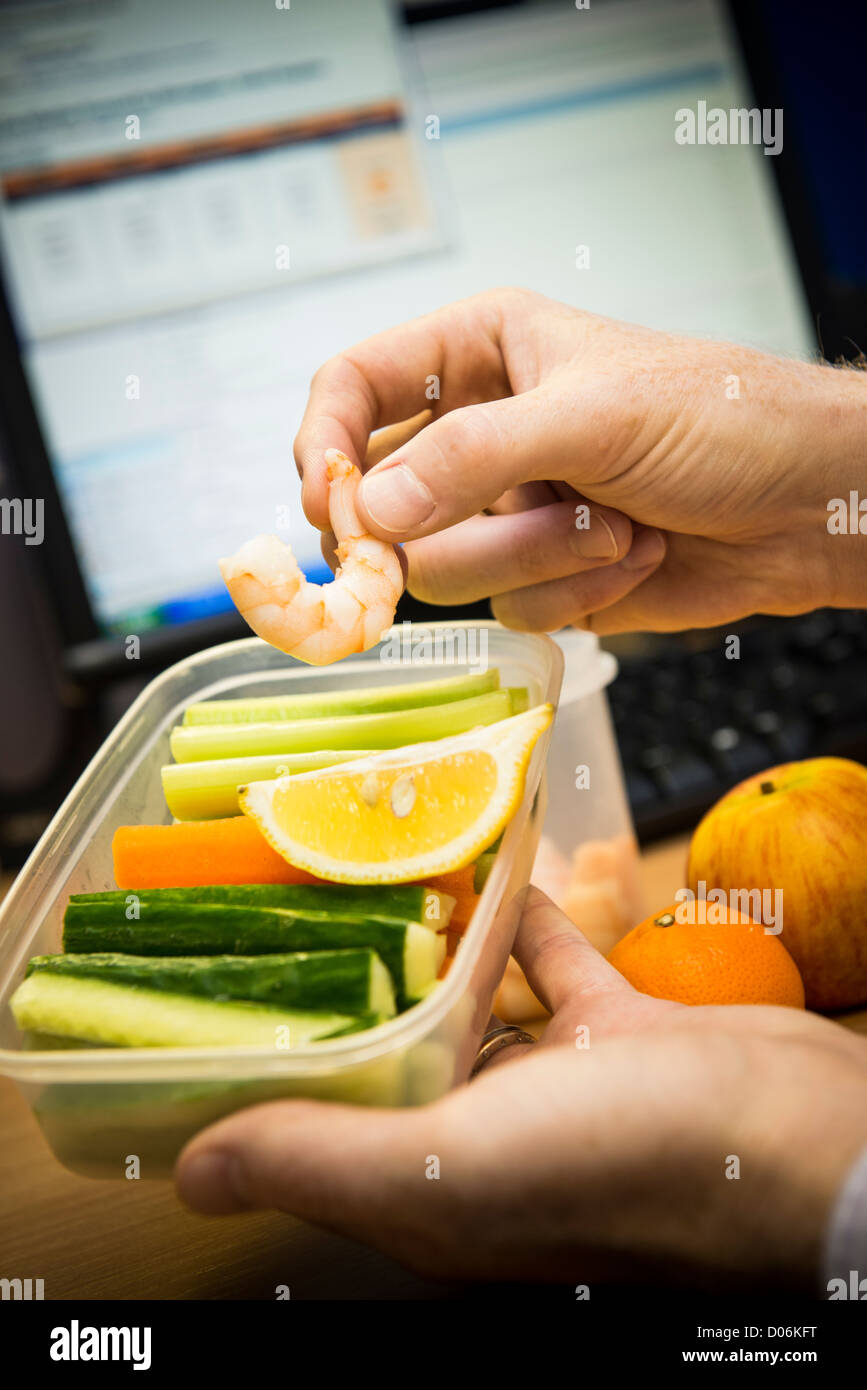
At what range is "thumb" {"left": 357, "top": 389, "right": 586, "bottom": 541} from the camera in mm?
648

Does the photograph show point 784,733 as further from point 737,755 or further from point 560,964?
point 560,964

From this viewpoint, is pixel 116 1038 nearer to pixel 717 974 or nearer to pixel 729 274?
pixel 717 974

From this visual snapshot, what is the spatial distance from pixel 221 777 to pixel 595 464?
1.03ft

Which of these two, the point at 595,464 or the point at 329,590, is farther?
the point at 595,464

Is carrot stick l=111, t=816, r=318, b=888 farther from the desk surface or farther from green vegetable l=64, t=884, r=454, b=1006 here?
the desk surface

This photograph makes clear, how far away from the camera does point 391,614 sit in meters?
0.67

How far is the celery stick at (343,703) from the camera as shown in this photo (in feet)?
2.30

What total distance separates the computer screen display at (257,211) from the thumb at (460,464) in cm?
59

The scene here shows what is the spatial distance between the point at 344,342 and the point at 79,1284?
96cm

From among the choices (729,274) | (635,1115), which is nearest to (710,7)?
(729,274)

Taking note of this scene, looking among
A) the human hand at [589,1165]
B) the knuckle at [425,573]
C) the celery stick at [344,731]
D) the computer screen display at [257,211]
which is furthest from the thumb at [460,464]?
the computer screen display at [257,211]

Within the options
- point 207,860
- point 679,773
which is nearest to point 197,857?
point 207,860

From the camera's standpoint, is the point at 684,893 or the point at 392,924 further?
the point at 684,893

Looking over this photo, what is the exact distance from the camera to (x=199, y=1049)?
0.48m
